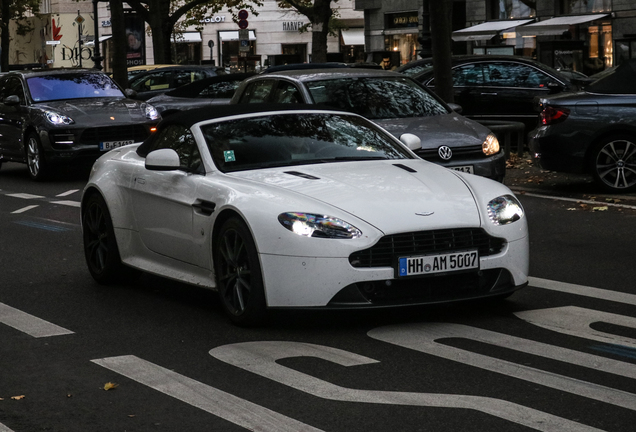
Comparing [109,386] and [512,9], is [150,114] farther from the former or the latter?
[512,9]

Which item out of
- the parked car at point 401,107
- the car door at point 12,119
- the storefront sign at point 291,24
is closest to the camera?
the parked car at point 401,107

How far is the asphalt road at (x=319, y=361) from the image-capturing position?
5.06 m

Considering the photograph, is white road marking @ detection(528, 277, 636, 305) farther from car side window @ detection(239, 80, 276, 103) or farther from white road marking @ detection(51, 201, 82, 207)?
white road marking @ detection(51, 201, 82, 207)

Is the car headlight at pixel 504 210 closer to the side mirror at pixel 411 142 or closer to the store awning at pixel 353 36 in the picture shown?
the side mirror at pixel 411 142

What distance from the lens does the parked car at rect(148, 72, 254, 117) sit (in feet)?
75.0

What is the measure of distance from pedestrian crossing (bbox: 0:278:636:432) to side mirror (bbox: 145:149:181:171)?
1227mm

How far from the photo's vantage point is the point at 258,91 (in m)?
14.0

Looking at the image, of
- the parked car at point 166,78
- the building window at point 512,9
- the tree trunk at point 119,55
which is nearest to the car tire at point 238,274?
the parked car at point 166,78

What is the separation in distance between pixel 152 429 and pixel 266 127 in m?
3.49

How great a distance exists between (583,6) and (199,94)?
2209 cm

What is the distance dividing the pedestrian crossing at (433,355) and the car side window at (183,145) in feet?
4.57

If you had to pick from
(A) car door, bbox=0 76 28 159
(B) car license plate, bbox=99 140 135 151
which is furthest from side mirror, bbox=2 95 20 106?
(B) car license plate, bbox=99 140 135 151

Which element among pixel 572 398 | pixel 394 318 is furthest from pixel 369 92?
pixel 572 398

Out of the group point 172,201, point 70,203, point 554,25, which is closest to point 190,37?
point 554,25
